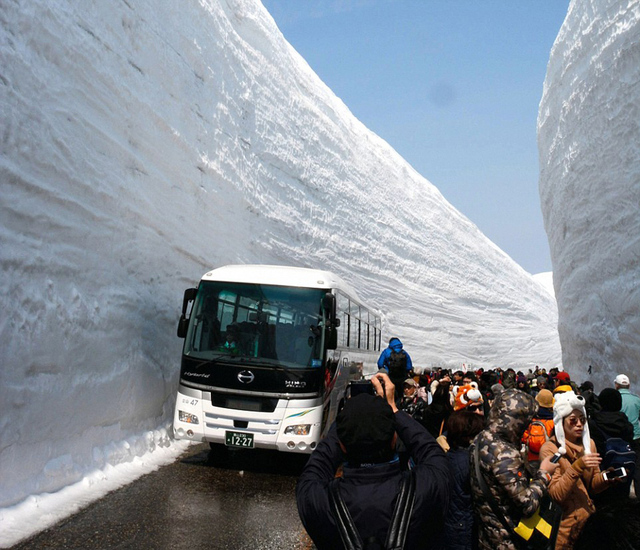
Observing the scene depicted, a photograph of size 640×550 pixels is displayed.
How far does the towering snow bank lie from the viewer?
57.2ft

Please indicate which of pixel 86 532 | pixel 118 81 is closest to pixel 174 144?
pixel 118 81

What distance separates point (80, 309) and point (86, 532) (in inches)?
163

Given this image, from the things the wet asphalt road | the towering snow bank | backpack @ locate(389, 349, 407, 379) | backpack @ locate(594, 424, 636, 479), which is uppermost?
the towering snow bank

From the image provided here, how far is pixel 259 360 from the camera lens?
8.59 meters

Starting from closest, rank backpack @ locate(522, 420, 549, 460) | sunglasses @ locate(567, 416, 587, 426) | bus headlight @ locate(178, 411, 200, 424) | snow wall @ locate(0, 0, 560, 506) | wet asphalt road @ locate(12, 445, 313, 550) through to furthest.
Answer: sunglasses @ locate(567, 416, 587, 426) → backpack @ locate(522, 420, 549, 460) → wet asphalt road @ locate(12, 445, 313, 550) → snow wall @ locate(0, 0, 560, 506) → bus headlight @ locate(178, 411, 200, 424)

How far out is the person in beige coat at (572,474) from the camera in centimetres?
366

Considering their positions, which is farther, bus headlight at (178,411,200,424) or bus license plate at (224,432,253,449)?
bus headlight at (178,411,200,424)

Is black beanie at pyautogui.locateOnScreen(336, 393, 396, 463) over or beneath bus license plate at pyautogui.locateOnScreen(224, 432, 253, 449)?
over

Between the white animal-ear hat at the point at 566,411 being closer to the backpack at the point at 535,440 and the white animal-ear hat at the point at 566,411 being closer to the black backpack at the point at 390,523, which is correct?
the backpack at the point at 535,440

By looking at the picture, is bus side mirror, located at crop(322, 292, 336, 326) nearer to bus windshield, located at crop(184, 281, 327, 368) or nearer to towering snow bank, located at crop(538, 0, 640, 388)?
bus windshield, located at crop(184, 281, 327, 368)

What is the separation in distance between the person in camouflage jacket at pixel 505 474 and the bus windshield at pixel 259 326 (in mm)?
5286

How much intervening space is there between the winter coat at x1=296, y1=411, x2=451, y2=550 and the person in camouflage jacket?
30.6 inches

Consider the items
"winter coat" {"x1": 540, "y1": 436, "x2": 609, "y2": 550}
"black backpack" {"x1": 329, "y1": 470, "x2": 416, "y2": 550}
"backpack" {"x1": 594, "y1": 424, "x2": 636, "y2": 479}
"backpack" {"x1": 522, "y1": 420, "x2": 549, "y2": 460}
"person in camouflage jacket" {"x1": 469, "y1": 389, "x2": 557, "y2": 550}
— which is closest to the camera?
"black backpack" {"x1": 329, "y1": 470, "x2": 416, "y2": 550}

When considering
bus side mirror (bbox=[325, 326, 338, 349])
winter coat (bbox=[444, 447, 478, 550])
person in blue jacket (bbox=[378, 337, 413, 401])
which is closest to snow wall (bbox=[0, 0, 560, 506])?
bus side mirror (bbox=[325, 326, 338, 349])
